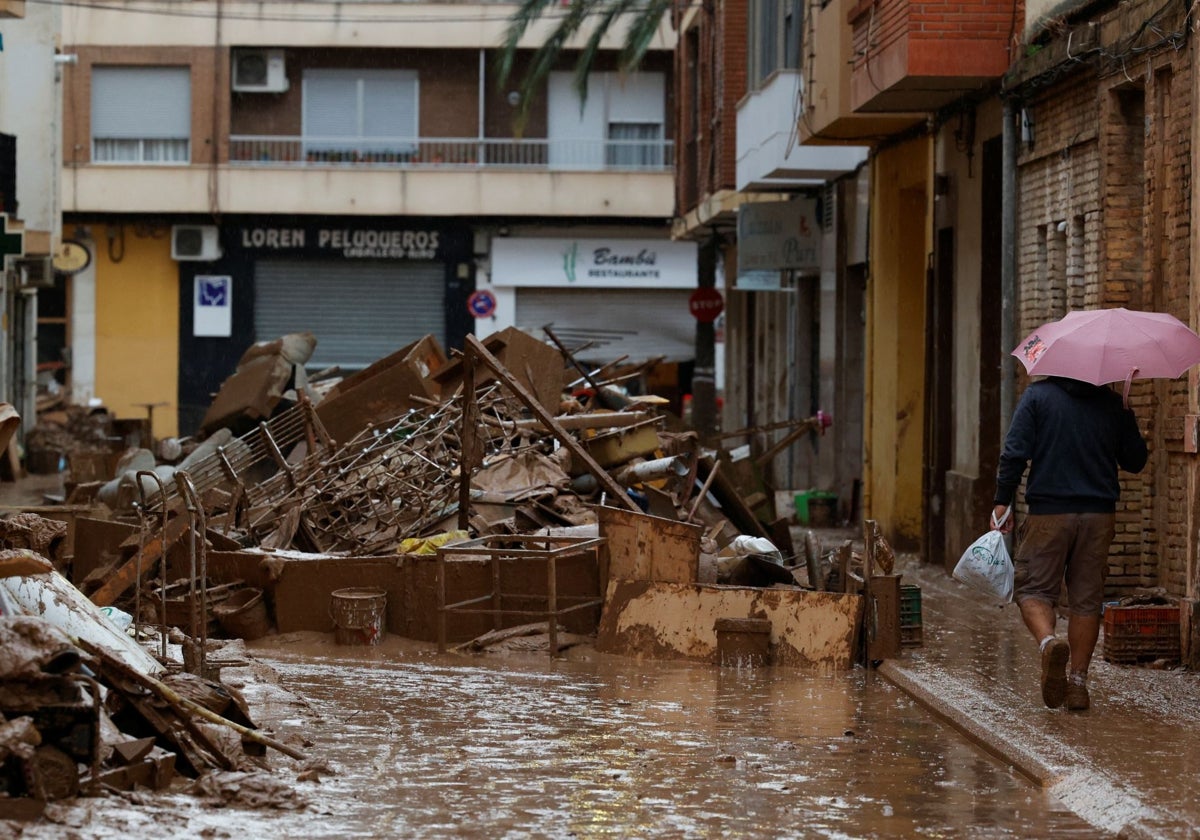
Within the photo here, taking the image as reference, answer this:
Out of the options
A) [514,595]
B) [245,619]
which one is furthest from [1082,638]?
[245,619]

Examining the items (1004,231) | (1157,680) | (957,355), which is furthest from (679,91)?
(1157,680)

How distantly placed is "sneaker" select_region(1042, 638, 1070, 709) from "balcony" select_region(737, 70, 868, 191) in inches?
497

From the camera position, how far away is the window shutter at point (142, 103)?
4175 centimetres

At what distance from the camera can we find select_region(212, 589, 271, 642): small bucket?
42.1ft

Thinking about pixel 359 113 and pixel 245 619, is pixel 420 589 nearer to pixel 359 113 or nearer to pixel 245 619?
pixel 245 619

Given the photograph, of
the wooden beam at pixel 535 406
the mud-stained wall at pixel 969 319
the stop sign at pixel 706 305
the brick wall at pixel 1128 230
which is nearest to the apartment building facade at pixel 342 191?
the stop sign at pixel 706 305

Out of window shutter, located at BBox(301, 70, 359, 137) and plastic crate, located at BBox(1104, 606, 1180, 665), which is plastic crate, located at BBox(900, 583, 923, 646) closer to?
plastic crate, located at BBox(1104, 606, 1180, 665)

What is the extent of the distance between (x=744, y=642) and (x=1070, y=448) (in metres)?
2.76

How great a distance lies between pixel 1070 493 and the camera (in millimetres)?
9562

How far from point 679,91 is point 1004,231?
19846mm

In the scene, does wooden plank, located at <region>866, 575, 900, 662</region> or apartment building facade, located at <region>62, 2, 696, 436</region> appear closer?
wooden plank, located at <region>866, 575, 900, 662</region>

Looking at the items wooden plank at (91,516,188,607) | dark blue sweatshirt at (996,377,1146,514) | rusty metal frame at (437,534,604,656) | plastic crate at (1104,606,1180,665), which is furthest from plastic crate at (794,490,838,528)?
dark blue sweatshirt at (996,377,1146,514)

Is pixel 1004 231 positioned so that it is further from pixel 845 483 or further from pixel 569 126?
pixel 569 126

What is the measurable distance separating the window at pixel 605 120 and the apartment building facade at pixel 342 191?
0.15 feet
